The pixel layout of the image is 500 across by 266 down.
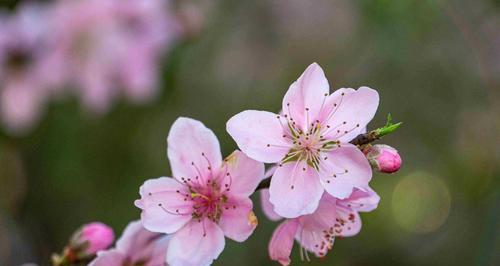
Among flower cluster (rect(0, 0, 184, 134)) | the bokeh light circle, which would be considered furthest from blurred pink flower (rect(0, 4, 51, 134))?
the bokeh light circle

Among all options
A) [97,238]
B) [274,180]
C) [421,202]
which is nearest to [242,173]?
[274,180]

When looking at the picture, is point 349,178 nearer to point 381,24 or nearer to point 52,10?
point 381,24

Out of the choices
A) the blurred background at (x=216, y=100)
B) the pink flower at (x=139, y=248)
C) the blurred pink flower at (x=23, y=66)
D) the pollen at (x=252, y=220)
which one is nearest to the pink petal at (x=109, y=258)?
the pink flower at (x=139, y=248)

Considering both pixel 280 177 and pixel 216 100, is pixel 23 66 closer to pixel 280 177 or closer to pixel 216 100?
pixel 216 100

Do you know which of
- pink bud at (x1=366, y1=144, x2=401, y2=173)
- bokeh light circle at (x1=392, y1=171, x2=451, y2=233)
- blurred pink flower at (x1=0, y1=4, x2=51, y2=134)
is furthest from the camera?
bokeh light circle at (x1=392, y1=171, x2=451, y2=233)

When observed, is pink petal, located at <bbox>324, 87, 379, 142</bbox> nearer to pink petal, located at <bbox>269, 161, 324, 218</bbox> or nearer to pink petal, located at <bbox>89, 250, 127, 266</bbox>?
pink petal, located at <bbox>269, 161, 324, 218</bbox>

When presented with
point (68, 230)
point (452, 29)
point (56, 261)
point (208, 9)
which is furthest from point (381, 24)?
point (68, 230)
